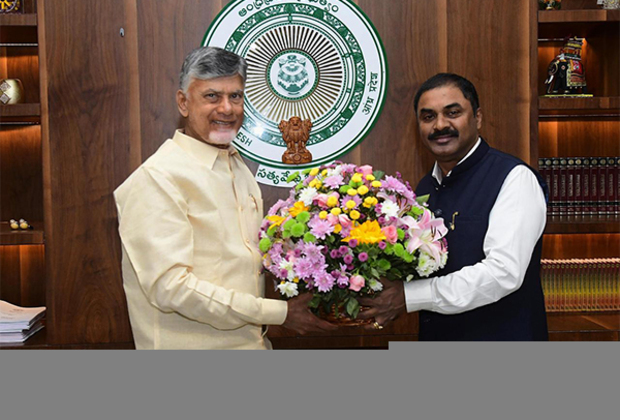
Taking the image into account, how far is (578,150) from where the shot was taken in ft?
10.3

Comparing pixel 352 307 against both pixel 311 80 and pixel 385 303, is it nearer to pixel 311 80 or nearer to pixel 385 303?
pixel 385 303

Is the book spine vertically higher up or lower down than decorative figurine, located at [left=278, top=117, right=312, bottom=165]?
lower down

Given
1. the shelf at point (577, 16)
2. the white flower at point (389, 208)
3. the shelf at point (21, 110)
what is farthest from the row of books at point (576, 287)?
the shelf at point (21, 110)

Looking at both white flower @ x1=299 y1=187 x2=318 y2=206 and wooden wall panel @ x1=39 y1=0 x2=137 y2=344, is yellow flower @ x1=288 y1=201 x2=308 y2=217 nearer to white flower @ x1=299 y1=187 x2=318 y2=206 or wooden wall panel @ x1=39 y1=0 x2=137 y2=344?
white flower @ x1=299 y1=187 x2=318 y2=206

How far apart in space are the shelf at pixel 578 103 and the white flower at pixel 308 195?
1.46 metres

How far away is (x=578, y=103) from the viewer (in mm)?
2703

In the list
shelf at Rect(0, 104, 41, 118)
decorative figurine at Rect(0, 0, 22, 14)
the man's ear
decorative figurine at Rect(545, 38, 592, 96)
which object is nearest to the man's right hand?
the man's ear

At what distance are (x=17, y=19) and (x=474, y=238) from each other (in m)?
2.07

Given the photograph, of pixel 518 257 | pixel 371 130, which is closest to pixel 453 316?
pixel 518 257

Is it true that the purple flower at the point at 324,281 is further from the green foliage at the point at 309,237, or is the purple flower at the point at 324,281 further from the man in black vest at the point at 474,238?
the man in black vest at the point at 474,238

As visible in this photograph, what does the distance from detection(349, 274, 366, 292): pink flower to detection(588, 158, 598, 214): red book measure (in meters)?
1.79

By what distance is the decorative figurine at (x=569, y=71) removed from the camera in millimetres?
2852

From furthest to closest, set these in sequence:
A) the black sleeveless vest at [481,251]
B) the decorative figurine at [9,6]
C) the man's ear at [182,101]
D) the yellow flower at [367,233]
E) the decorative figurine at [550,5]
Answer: the decorative figurine at [550,5], the decorative figurine at [9,6], the black sleeveless vest at [481,251], the man's ear at [182,101], the yellow flower at [367,233]

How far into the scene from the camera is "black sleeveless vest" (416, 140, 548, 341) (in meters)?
1.95
